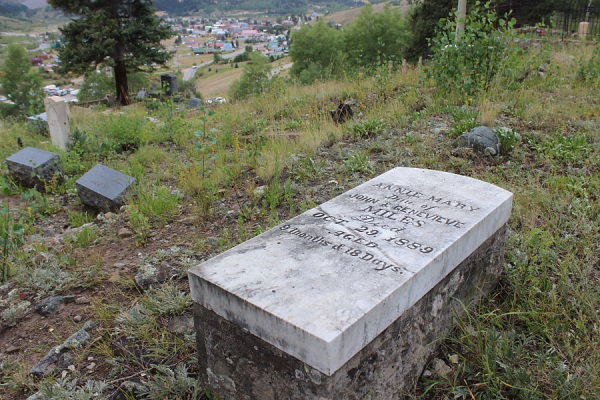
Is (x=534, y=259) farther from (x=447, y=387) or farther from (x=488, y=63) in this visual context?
(x=488, y=63)

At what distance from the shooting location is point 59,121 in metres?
7.58

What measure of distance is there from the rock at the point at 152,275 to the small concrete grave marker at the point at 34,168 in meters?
3.61

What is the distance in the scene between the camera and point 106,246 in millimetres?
4059

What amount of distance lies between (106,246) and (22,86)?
3422 centimetres

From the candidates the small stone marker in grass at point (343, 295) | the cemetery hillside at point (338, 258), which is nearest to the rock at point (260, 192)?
the cemetery hillside at point (338, 258)

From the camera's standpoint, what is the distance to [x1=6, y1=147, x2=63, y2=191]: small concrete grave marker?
6.17 meters

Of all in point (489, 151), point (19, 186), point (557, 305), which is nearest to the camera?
point (557, 305)

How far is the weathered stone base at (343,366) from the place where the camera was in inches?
73.1

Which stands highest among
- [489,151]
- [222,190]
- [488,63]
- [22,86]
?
[488,63]

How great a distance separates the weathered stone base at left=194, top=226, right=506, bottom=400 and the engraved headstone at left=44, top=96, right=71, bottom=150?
6.67m

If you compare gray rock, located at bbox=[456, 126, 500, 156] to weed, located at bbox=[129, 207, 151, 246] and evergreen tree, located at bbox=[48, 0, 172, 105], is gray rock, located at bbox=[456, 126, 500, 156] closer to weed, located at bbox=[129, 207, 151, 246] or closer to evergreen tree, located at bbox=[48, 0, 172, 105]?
weed, located at bbox=[129, 207, 151, 246]

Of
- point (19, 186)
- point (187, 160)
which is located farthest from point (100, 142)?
point (187, 160)

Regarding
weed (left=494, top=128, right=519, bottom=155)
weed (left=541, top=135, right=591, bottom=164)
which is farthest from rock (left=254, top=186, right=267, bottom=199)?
weed (left=541, top=135, right=591, bottom=164)

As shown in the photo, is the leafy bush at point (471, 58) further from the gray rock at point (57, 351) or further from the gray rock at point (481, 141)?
the gray rock at point (57, 351)
